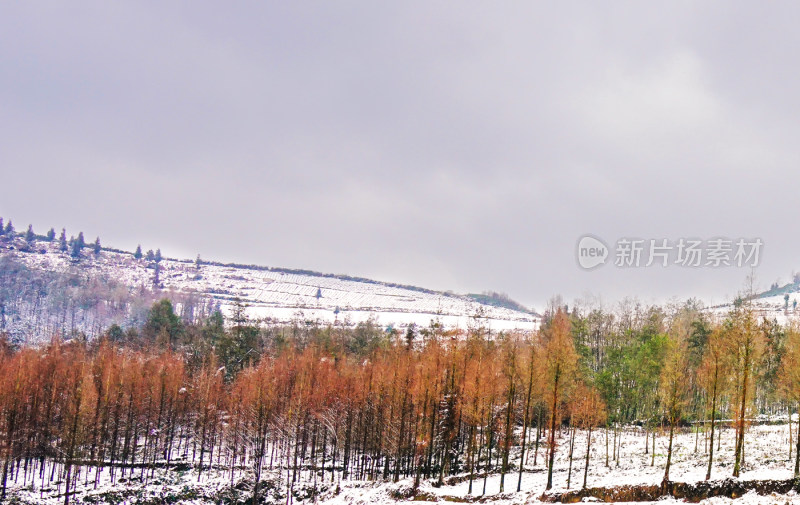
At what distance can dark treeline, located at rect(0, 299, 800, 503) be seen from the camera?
A: 128 feet

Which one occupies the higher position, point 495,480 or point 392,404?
point 392,404

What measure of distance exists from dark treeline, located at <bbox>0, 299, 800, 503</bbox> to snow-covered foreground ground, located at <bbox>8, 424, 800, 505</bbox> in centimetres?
122

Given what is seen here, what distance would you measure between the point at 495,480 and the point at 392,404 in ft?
44.1

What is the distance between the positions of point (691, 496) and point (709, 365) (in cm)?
1226

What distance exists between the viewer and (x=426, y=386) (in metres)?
43.6

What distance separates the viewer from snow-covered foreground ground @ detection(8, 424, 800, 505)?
114 ft

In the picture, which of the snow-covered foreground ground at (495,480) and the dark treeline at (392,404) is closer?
the snow-covered foreground ground at (495,480)

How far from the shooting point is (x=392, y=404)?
52.0 meters

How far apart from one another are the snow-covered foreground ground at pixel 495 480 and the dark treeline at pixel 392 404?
1.22 m

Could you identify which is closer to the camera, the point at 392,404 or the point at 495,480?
the point at 495,480

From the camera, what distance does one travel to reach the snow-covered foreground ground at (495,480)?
3475cm

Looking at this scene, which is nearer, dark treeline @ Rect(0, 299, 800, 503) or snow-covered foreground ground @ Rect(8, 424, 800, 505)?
snow-covered foreground ground @ Rect(8, 424, 800, 505)

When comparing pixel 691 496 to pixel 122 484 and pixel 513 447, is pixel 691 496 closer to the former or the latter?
pixel 513 447

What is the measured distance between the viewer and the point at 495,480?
43.1 m
